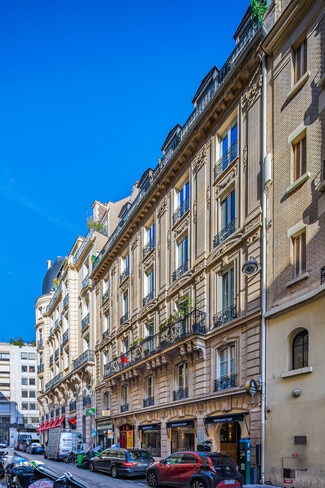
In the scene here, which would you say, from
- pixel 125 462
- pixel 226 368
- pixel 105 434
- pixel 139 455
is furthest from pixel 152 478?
pixel 105 434

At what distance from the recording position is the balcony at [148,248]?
106ft

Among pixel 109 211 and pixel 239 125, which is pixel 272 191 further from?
pixel 109 211

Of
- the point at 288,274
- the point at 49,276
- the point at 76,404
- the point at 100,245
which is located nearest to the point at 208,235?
the point at 288,274

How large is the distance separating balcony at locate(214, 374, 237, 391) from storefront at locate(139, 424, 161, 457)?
7.40 meters

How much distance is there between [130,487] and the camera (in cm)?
1925

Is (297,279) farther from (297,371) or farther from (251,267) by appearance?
(297,371)

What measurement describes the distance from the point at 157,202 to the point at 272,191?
13144mm

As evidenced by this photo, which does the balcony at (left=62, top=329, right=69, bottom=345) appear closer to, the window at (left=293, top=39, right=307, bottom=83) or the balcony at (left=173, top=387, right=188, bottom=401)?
the balcony at (left=173, top=387, right=188, bottom=401)

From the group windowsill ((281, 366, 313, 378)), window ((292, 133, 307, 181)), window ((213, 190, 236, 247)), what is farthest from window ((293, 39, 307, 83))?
windowsill ((281, 366, 313, 378))

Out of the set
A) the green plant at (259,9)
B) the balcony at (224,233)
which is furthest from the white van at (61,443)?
the green plant at (259,9)

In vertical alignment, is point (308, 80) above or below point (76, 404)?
above

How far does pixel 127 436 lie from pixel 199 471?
1790 cm

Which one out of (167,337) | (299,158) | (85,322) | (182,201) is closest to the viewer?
(299,158)

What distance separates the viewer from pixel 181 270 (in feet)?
89.3
